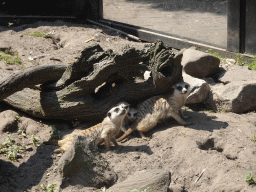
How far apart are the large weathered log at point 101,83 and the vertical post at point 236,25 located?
213cm

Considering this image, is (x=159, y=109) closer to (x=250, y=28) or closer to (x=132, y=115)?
(x=132, y=115)

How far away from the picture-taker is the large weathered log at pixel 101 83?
3814 millimetres

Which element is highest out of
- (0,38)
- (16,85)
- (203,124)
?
(0,38)

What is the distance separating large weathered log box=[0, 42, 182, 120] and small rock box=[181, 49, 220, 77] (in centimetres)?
102

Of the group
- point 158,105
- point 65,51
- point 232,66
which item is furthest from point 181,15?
point 158,105

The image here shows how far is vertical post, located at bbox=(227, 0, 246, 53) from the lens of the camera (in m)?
5.44

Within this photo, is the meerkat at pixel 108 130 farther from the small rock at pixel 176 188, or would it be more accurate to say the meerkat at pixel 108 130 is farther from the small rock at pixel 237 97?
the small rock at pixel 237 97

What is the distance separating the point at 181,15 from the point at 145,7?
94 centimetres

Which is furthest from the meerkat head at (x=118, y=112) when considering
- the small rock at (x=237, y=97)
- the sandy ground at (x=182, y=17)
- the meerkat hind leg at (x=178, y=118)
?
the sandy ground at (x=182, y=17)

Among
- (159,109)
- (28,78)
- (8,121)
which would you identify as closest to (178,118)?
(159,109)

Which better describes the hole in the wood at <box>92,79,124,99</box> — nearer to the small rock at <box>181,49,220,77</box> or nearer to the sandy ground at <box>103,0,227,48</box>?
the small rock at <box>181,49,220,77</box>

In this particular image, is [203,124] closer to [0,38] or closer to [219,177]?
[219,177]

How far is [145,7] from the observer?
22.7ft

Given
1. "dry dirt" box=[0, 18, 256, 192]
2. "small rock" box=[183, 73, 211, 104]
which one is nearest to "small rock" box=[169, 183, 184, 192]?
"dry dirt" box=[0, 18, 256, 192]
